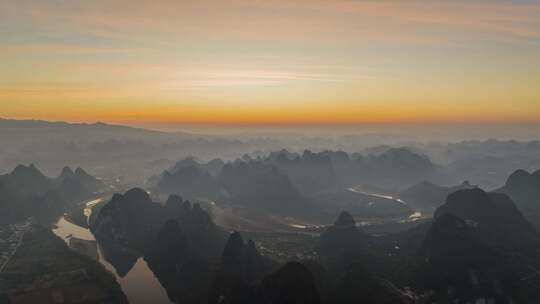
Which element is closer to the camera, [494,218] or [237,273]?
[237,273]

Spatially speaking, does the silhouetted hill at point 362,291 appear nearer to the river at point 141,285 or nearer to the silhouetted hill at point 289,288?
the silhouetted hill at point 289,288

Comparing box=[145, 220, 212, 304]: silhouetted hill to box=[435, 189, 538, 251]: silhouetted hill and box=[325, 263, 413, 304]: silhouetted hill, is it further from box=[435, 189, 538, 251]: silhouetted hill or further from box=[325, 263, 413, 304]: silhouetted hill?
box=[435, 189, 538, 251]: silhouetted hill

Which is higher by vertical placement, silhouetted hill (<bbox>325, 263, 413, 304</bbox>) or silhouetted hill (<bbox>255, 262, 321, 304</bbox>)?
silhouetted hill (<bbox>255, 262, 321, 304</bbox>)

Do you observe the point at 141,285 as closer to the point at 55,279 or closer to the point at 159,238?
the point at 159,238

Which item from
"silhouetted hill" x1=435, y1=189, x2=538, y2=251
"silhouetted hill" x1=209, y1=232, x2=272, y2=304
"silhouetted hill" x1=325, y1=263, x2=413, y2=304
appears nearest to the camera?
"silhouetted hill" x1=209, y1=232, x2=272, y2=304

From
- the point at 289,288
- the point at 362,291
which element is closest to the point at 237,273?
the point at 289,288

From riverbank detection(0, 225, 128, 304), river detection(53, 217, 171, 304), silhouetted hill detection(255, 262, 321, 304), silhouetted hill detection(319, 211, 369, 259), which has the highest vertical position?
Answer: silhouetted hill detection(255, 262, 321, 304)

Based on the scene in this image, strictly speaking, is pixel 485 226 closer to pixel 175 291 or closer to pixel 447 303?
pixel 447 303

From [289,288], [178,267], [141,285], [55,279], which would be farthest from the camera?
[178,267]

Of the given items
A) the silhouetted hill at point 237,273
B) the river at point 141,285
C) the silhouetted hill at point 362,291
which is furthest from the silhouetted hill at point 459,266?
the river at point 141,285

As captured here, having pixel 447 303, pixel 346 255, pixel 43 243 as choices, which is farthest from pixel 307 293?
pixel 43 243

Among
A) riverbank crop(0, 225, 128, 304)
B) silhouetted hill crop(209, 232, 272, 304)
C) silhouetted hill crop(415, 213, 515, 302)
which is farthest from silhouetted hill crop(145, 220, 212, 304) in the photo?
silhouetted hill crop(415, 213, 515, 302)
